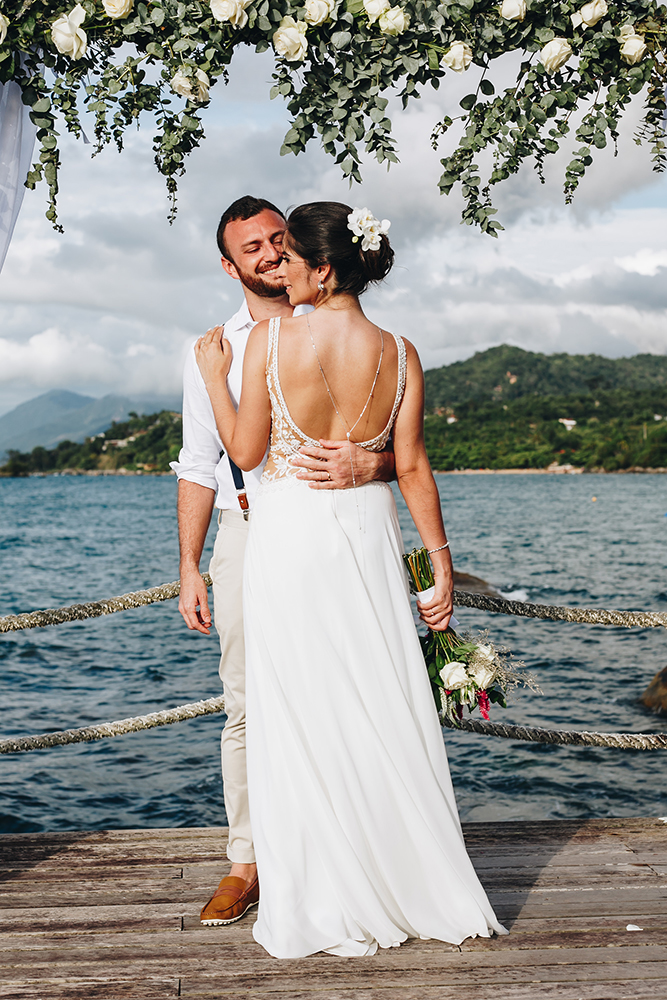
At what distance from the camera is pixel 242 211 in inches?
117

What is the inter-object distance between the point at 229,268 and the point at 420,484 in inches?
40.5

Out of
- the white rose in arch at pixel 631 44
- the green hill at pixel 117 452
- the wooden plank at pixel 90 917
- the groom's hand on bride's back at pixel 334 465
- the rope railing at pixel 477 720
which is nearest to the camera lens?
the groom's hand on bride's back at pixel 334 465

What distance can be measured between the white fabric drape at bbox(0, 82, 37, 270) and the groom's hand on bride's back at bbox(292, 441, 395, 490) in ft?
4.27

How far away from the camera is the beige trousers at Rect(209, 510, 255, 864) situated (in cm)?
295

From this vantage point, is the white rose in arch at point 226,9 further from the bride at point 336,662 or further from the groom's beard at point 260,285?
the groom's beard at point 260,285

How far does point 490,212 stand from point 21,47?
1.56 meters

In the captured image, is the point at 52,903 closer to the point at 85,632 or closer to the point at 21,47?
the point at 21,47

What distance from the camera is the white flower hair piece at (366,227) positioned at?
7.89ft

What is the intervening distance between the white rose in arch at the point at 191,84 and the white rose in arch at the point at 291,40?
0.79 feet

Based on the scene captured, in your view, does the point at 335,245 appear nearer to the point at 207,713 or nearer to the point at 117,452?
the point at 207,713

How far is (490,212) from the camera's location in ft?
9.44

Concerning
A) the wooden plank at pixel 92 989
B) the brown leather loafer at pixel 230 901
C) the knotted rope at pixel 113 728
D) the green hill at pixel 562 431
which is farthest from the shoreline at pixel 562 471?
the wooden plank at pixel 92 989

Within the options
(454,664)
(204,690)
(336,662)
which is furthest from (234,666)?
(204,690)

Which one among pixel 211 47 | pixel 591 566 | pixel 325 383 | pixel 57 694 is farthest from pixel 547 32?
pixel 591 566
